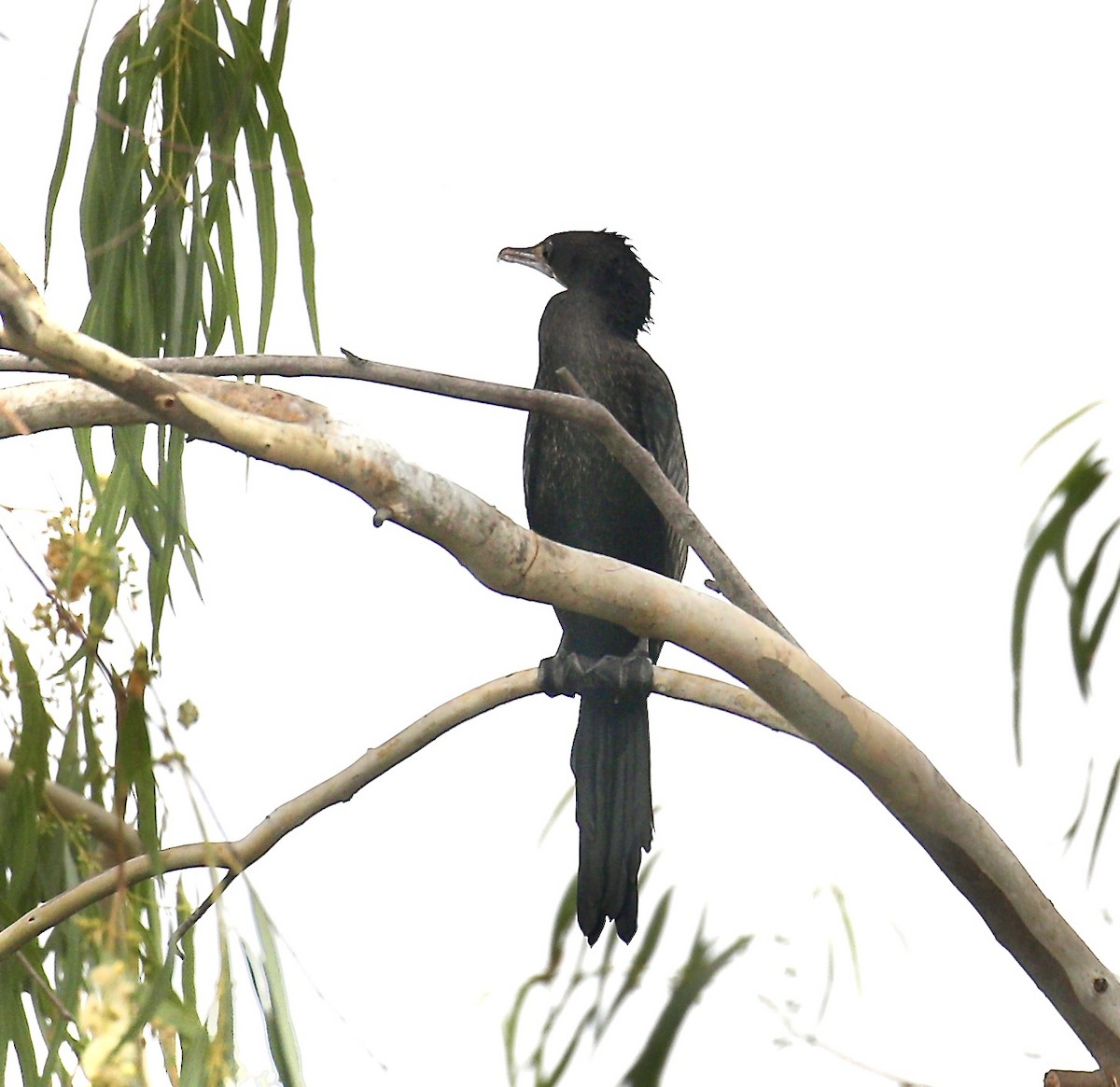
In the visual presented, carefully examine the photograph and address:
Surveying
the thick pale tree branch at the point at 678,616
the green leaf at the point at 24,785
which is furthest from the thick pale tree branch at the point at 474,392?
the green leaf at the point at 24,785

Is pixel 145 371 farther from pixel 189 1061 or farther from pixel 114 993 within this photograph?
pixel 189 1061

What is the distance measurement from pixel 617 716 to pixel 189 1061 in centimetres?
83

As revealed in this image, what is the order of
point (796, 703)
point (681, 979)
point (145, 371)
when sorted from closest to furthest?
point (145, 371) < point (681, 979) < point (796, 703)

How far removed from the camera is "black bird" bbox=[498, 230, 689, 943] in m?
2.14

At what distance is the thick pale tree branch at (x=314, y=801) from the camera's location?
6.05 feet

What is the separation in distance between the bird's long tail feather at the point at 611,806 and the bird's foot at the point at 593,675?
0.03 metres

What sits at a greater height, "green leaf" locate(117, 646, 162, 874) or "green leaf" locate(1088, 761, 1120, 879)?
"green leaf" locate(1088, 761, 1120, 879)

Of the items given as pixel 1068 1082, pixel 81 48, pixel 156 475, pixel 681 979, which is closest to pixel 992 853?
pixel 1068 1082

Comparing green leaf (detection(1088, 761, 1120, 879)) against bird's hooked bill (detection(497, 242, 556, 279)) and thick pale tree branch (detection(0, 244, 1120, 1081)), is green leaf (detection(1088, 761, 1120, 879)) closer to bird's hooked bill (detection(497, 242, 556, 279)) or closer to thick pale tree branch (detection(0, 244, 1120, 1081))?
thick pale tree branch (detection(0, 244, 1120, 1081))

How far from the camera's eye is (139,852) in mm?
2014

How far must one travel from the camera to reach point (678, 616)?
1535 millimetres

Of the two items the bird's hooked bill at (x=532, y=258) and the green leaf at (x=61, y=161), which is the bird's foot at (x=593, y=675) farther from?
the green leaf at (x=61, y=161)

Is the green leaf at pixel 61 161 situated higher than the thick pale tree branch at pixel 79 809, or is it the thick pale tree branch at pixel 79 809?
the green leaf at pixel 61 161

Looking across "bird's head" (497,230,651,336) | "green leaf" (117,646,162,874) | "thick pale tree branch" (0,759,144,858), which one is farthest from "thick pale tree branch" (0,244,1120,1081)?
"bird's head" (497,230,651,336)
